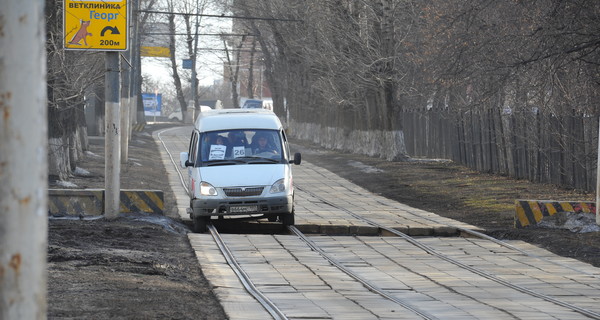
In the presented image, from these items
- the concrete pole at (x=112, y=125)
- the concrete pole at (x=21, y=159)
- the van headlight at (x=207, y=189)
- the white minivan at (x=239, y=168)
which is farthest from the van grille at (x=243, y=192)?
the concrete pole at (x=21, y=159)

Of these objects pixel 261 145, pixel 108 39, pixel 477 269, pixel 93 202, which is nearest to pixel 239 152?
pixel 261 145

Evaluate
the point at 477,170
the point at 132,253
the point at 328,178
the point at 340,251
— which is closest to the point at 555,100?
the point at 477,170

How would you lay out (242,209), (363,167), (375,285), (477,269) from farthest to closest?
(363,167), (242,209), (477,269), (375,285)

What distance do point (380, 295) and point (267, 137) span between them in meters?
7.68

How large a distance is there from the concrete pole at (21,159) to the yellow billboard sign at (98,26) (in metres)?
11.9

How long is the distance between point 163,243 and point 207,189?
7.63 ft

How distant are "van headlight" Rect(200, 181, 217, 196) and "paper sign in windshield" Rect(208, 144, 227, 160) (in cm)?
64

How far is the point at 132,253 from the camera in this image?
12.3 metres

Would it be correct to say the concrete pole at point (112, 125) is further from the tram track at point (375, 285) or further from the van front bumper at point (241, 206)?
the tram track at point (375, 285)

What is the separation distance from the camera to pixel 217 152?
1703 centimetres

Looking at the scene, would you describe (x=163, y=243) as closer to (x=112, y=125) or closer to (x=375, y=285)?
(x=112, y=125)

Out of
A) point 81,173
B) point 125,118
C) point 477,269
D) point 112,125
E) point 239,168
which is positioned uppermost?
point 125,118

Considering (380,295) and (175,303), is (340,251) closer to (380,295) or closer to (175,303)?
(380,295)

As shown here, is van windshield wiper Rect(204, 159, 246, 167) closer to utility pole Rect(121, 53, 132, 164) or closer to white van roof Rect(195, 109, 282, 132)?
white van roof Rect(195, 109, 282, 132)
